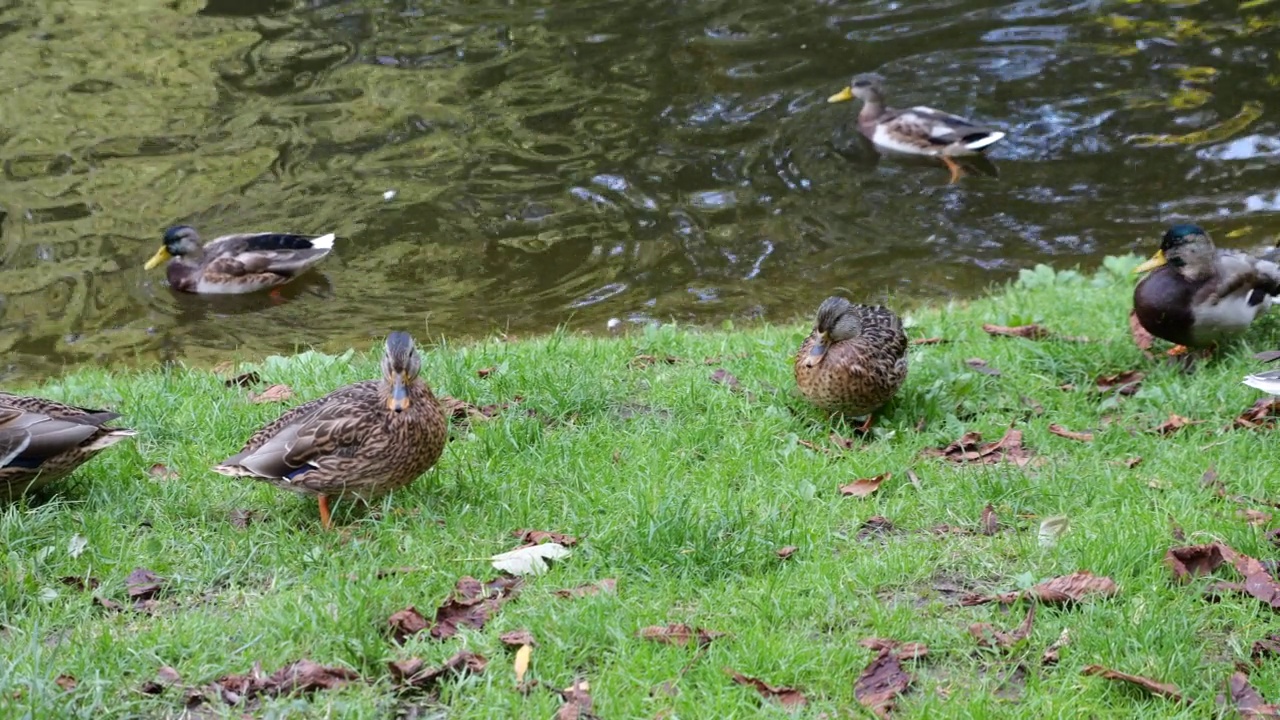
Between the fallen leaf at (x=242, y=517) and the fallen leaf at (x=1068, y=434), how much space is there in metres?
3.22

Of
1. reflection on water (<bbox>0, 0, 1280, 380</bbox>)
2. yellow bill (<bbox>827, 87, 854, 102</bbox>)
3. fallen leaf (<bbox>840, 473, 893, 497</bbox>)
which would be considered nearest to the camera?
fallen leaf (<bbox>840, 473, 893, 497</bbox>)

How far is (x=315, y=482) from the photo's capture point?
441 cm

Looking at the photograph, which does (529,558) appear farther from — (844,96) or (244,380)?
(844,96)

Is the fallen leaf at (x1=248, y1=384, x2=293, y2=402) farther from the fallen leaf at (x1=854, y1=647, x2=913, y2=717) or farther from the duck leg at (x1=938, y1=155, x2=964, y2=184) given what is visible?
the duck leg at (x1=938, y1=155, x2=964, y2=184)

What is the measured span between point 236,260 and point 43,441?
5239mm

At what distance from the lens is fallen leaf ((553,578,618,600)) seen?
Answer: 388 centimetres

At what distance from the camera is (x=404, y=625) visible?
3.70 meters

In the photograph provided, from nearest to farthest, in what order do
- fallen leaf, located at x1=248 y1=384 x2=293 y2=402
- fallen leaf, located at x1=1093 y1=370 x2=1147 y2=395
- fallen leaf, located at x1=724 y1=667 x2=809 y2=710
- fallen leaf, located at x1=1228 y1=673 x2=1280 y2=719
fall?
fallen leaf, located at x1=1228 y1=673 x2=1280 y2=719, fallen leaf, located at x1=724 y1=667 x2=809 y2=710, fallen leaf, located at x1=248 y1=384 x2=293 y2=402, fallen leaf, located at x1=1093 y1=370 x2=1147 y2=395

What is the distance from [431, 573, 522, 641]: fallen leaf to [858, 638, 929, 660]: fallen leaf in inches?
42.5

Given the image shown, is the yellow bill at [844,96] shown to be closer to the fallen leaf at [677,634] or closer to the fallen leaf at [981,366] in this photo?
the fallen leaf at [981,366]

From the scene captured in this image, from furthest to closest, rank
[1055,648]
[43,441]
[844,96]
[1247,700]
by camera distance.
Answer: [844,96] < [43,441] < [1055,648] < [1247,700]

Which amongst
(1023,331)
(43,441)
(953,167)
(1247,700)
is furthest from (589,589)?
(953,167)

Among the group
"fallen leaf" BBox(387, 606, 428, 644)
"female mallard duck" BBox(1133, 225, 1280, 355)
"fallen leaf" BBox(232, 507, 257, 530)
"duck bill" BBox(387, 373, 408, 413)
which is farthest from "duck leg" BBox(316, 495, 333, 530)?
"female mallard duck" BBox(1133, 225, 1280, 355)

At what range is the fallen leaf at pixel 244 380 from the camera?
610 cm
